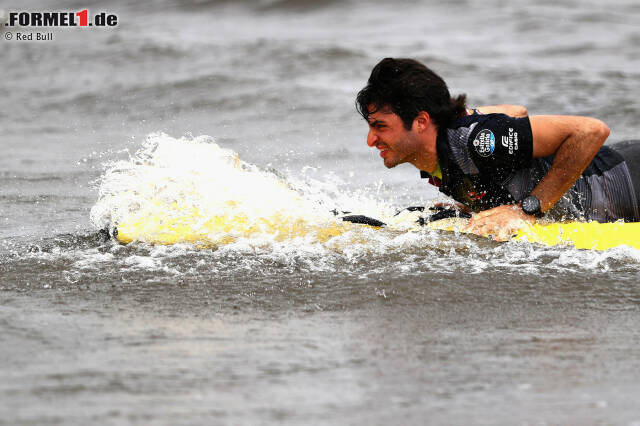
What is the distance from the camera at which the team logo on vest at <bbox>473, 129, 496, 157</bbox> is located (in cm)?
457

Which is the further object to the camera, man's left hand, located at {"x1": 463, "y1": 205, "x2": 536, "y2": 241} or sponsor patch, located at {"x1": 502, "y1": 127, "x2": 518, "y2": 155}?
man's left hand, located at {"x1": 463, "y1": 205, "x2": 536, "y2": 241}

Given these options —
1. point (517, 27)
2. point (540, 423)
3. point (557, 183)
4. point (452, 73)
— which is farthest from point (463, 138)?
point (517, 27)

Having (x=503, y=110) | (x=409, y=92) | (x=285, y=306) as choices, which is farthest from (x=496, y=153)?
(x=285, y=306)

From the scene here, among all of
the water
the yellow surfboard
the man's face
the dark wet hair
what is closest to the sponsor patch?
the dark wet hair

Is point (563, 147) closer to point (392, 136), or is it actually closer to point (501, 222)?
point (501, 222)

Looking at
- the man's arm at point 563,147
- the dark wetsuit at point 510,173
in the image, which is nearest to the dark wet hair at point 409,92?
the dark wetsuit at point 510,173

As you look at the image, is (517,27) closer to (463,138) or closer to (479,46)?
(479,46)

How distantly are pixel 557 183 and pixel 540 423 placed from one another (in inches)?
80.8

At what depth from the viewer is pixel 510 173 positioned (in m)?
4.80

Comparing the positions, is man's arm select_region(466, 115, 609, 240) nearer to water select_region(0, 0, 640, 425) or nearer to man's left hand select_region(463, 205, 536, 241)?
man's left hand select_region(463, 205, 536, 241)

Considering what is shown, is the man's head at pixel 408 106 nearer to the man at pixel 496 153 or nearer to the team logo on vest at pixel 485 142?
the man at pixel 496 153

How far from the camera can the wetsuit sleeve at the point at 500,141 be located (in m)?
4.57

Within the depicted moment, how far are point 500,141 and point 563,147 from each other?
347mm

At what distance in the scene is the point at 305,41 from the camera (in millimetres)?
15867
